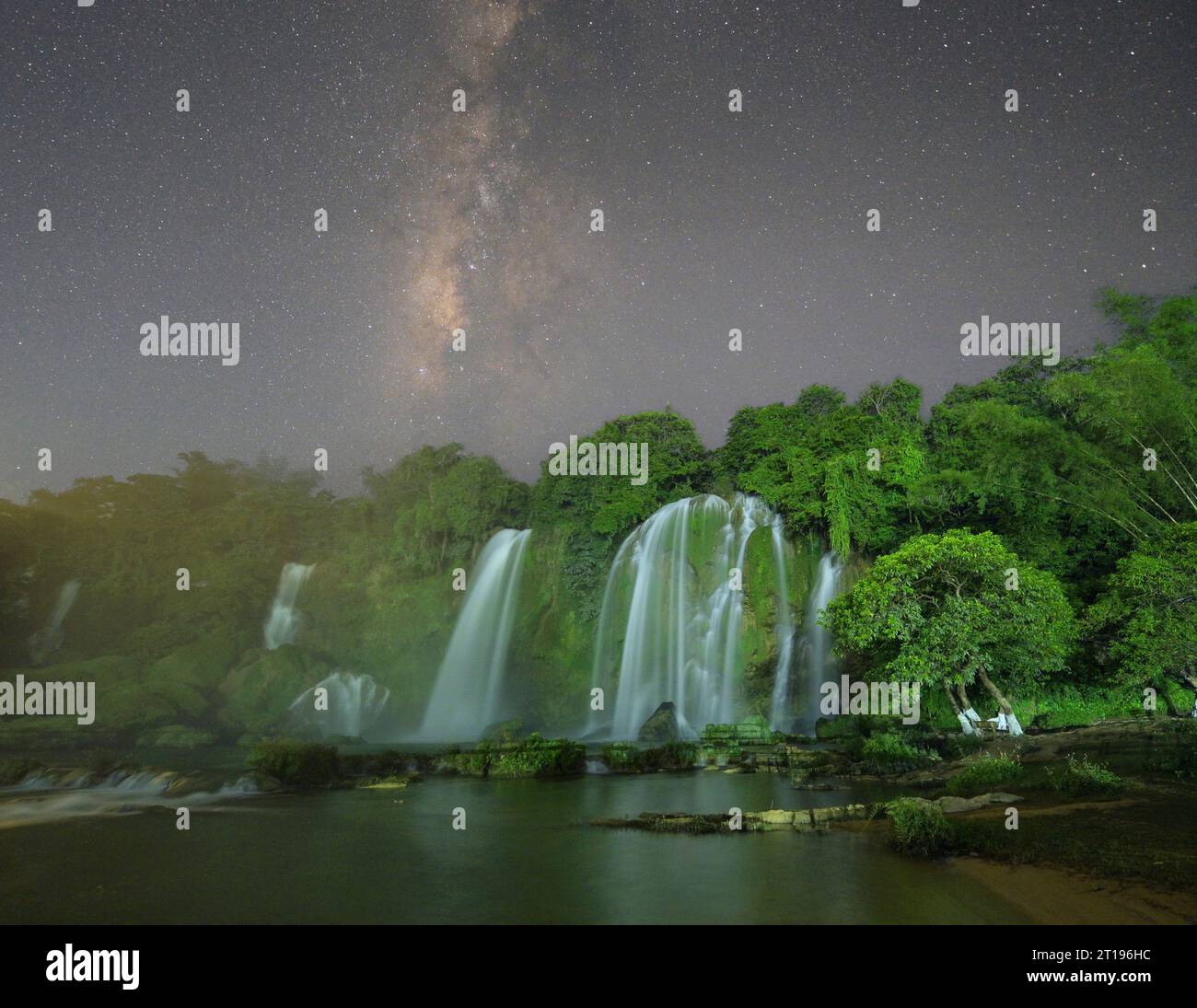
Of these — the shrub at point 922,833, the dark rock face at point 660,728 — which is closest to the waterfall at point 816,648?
the dark rock face at point 660,728

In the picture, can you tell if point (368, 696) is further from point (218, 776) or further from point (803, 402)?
point (803, 402)

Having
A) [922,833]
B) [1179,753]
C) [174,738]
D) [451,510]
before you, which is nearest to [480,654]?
[451,510]

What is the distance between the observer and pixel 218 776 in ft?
71.5

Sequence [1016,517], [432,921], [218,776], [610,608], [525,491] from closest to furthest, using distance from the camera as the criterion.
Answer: [432,921] → [218,776] → [1016,517] → [610,608] → [525,491]

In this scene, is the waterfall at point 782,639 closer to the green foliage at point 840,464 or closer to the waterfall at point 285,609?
the green foliage at point 840,464

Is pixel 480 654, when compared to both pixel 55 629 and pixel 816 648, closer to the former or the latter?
pixel 816 648

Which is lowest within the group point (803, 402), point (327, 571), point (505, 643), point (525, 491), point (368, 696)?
point (368, 696)

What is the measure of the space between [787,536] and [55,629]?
5745 cm

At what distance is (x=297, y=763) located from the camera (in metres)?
21.5

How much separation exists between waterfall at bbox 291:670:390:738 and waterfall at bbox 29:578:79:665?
28331mm

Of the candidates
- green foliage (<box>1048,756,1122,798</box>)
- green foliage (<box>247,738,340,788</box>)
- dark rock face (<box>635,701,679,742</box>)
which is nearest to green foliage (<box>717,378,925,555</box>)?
dark rock face (<box>635,701,679,742</box>)

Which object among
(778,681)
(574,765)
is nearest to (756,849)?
(574,765)

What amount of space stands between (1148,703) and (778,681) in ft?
47.0

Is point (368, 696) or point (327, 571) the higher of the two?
point (327, 571)
